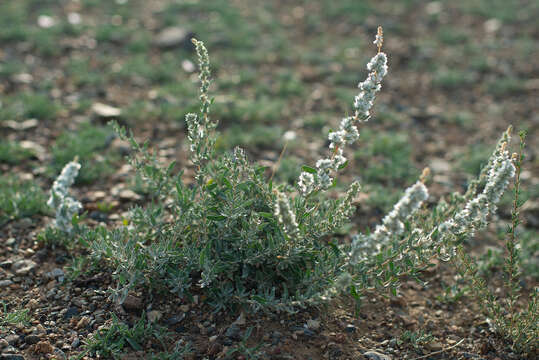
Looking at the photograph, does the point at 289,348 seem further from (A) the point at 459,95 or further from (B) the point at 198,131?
(A) the point at 459,95

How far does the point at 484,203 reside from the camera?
9.50 ft

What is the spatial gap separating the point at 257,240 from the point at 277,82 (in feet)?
15.8

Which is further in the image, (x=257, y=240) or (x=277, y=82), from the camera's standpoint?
(x=277, y=82)

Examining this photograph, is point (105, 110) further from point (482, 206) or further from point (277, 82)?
point (482, 206)

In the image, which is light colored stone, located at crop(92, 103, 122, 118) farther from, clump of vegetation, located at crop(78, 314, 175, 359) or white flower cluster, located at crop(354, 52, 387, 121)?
white flower cluster, located at crop(354, 52, 387, 121)

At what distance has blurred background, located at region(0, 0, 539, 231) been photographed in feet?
19.0

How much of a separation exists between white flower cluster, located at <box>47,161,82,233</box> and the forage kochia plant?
264 millimetres

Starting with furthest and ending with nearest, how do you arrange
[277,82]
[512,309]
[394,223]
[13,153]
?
[277,82], [13,153], [512,309], [394,223]

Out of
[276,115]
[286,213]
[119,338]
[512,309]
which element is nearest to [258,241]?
[286,213]

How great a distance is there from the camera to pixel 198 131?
3.24m

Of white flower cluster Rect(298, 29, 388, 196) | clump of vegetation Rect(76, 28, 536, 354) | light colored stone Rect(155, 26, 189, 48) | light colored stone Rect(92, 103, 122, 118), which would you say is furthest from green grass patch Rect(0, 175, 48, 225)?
light colored stone Rect(155, 26, 189, 48)

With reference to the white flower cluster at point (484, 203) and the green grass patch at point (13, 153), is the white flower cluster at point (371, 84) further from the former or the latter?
the green grass patch at point (13, 153)

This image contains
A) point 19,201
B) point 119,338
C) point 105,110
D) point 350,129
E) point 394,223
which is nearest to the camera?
point 394,223

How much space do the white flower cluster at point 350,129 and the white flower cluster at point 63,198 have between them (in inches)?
59.6
